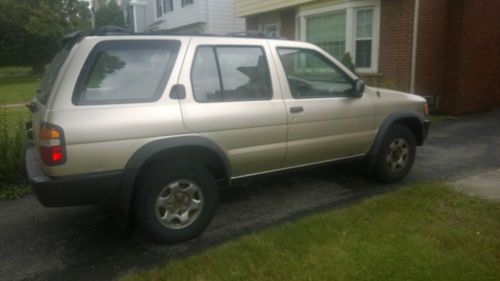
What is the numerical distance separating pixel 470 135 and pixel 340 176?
429cm

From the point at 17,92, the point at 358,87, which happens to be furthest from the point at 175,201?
the point at 17,92

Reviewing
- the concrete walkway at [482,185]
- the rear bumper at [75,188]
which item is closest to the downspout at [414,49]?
the concrete walkway at [482,185]

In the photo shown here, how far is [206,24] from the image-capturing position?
18.5 metres

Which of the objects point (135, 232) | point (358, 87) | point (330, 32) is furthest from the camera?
point (330, 32)

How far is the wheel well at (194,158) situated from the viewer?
140 inches

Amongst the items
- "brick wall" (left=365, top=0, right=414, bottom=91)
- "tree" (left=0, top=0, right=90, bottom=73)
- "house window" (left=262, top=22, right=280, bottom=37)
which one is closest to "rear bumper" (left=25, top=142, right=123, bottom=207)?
"brick wall" (left=365, top=0, right=414, bottom=91)

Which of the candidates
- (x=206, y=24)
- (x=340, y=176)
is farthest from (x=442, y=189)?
(x=206, y=24)

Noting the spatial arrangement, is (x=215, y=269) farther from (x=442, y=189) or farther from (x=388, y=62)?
(x=388, y=62)

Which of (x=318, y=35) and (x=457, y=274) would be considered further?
(x=318, y=35)

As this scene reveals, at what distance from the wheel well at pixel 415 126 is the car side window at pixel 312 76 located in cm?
102

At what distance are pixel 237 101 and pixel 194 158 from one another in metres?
0.68

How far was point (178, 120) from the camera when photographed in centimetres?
354

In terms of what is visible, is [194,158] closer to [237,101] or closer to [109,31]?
[237,101]

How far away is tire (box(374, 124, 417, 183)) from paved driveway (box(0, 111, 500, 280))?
6.3 inches
